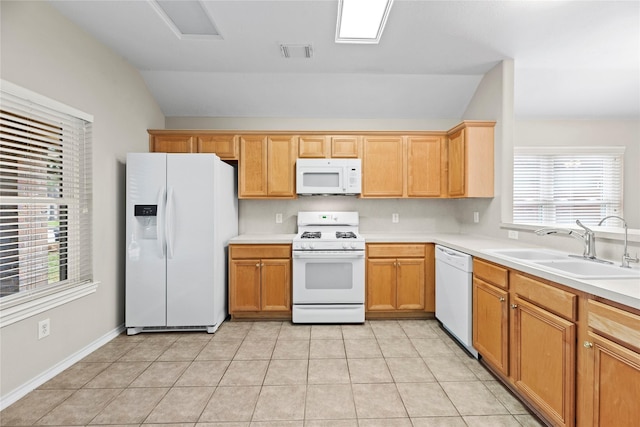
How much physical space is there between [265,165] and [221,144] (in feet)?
1.90

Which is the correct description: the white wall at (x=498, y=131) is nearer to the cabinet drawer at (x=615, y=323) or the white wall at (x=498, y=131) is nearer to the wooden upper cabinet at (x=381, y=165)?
the wooden upper cabinet at (x=381, y=165)

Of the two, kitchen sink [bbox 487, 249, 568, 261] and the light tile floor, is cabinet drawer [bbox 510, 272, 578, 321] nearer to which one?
kitchen sink [bbox 487, 249, 568, 261]

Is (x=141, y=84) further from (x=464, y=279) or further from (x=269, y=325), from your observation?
(x=464, y=279)

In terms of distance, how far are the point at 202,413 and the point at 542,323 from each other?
6.83 ft

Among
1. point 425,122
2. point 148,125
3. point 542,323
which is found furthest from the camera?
point 425,122

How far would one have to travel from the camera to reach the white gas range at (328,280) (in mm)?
3373

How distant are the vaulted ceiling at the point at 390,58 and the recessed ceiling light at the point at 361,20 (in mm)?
74

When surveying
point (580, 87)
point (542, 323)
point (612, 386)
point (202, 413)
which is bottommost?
point (202, 413)

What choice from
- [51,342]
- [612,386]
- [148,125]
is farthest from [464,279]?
[148,125]

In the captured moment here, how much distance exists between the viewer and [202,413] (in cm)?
194

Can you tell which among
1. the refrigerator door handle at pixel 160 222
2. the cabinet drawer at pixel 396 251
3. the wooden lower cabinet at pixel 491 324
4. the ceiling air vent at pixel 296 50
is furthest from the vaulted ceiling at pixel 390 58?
the wooden lower cabinet at pixel 491 324

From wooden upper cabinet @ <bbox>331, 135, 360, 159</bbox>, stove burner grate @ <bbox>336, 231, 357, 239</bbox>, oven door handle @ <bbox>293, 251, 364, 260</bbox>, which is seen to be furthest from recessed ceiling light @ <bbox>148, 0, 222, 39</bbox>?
stove burner grate @ <bbox>336, 231, 357, 239</bbox>

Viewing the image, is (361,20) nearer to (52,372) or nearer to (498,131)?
(498,131)

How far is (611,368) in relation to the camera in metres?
1.35
